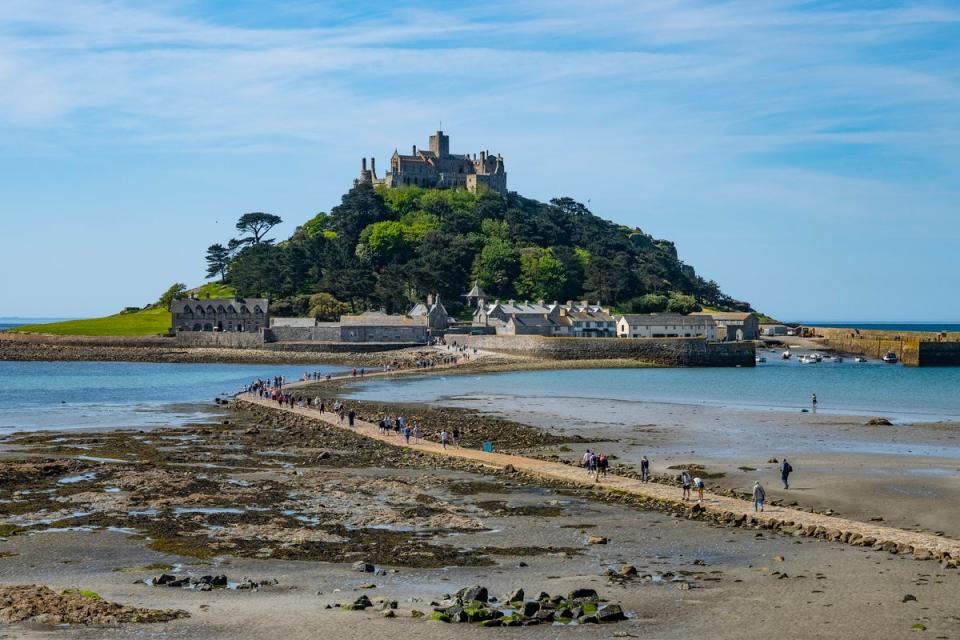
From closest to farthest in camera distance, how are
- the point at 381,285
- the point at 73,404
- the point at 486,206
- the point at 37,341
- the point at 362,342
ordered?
the point at 73,404 → the point at 362,342 → the point at 37,341 → the point at 381,285 → the point at 486,206

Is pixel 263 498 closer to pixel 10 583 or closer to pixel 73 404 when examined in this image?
Result: pixel 10 583

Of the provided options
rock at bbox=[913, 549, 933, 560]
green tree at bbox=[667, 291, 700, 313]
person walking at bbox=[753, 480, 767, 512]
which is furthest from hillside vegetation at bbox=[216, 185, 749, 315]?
rock at bbox=[913, 549, 933, 560]

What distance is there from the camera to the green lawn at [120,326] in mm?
111312

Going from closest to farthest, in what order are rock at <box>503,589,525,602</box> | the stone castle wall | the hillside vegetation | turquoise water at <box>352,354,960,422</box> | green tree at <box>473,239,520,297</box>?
1. rock at <box>503,589,525,602</box>
2. turquoise water at <box>352,354,960,422</box>
3. the stone castle wall
4. the hillside vegetation
5. green tree at <box>473,239,520,297</box>

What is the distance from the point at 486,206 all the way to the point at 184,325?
5216 centimetres

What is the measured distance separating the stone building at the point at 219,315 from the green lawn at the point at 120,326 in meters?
3.76

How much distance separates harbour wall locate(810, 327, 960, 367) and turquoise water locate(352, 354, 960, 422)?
8.55 feet

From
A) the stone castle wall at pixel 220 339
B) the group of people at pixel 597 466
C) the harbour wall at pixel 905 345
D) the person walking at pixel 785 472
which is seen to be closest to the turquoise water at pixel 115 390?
the stone castle wall at pixel 220 339

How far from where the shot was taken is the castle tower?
537ft

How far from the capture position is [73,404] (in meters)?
52.2

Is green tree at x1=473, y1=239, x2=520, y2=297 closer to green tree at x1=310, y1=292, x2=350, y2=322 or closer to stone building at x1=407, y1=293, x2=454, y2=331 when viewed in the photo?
stone building at x1=407, y1=293, x2=454, y2=331

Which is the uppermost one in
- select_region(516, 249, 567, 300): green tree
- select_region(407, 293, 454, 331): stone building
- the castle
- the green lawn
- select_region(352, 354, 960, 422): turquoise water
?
the castle

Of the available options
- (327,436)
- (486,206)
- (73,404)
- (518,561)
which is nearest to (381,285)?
(486,206)

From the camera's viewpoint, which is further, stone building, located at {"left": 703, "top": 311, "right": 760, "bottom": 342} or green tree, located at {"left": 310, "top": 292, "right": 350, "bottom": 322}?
stone building, located at {"left": 703, "top": 311, "right": 760, "bottom": 342}
